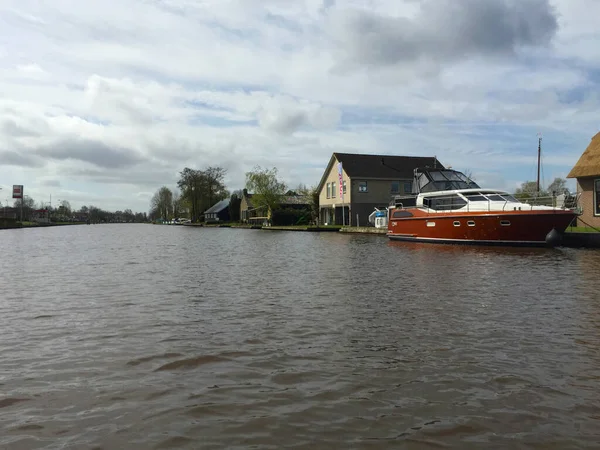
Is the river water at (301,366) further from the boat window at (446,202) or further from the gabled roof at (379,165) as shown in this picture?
the gabled roof at (379,165)

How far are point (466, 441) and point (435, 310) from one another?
4854mm

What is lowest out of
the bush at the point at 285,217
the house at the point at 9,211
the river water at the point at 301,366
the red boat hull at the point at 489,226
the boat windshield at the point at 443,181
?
the river water at the point at 301,366

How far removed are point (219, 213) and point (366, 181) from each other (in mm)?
61671

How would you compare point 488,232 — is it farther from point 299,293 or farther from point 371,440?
point 371,440

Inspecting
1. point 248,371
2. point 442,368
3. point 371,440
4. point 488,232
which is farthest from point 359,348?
point 488,232

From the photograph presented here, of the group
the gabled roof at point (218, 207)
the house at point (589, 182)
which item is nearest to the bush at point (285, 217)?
the gabled roof at point (218, 207)

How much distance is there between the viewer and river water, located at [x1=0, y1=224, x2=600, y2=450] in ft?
12.8

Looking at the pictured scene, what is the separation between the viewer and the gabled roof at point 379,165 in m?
47.3

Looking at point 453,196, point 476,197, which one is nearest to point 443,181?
point 453,196

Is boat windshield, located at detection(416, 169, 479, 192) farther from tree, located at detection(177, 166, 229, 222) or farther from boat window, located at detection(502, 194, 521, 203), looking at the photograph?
tree, located at detection(177, 166, 229, 222)

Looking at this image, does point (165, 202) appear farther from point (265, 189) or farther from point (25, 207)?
point (265, 189)

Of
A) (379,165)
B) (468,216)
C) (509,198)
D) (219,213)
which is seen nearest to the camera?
(468,216)

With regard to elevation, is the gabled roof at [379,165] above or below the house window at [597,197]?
above

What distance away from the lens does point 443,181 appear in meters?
29.9
